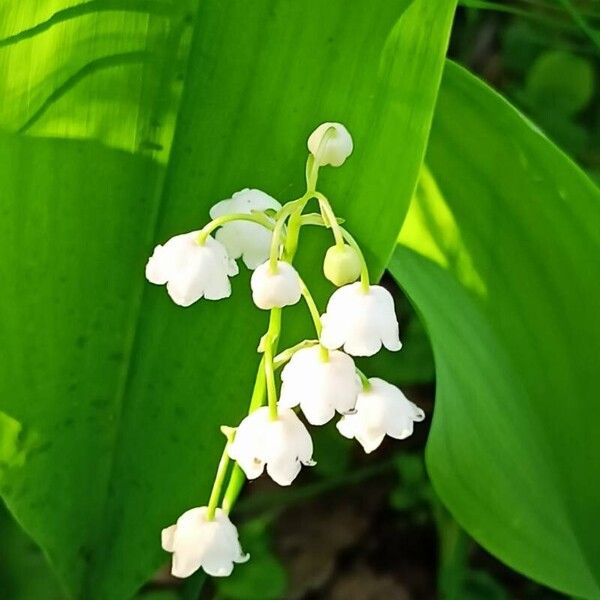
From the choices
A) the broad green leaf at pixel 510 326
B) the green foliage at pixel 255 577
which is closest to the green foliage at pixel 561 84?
the broad green leaf at pixel 510 326

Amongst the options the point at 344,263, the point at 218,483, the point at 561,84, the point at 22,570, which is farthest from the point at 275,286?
the point at 561,84

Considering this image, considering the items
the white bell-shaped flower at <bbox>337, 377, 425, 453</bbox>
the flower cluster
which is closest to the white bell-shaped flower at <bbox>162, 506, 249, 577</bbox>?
the flower cluster

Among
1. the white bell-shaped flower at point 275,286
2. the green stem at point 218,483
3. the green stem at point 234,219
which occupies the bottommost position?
the green stem at point 218,483

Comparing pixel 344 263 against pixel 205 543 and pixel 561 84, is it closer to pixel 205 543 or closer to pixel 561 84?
pixel 205 543

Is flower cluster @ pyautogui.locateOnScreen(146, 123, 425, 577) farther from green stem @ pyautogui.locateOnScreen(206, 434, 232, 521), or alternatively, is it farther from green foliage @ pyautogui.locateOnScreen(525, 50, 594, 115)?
green foliage @ pyautogui.locateOnScreen(525, 50, 594, 115)

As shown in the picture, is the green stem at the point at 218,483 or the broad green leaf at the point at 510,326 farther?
the broad green leaf at the point at 510,326

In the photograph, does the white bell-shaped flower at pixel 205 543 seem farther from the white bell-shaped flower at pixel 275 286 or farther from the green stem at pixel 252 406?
the white bell-shaped flower at pixel 275 286

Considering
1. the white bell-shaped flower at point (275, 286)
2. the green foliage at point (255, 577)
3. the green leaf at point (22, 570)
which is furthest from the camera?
the green foliage at point (255, 577)

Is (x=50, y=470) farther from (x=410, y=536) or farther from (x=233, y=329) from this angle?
(x=410, y=536)
